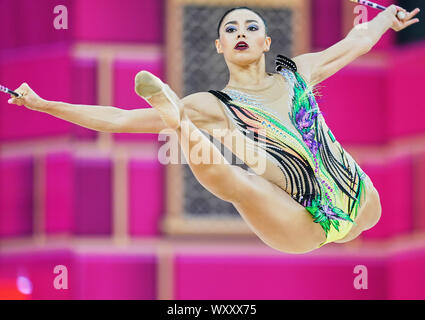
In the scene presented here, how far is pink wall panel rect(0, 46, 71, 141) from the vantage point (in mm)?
4980

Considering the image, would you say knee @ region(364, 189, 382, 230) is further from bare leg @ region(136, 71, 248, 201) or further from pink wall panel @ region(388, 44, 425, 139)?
pink wall panel @ region(388, 44, 425, 139)

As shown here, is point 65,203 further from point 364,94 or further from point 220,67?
point 364,94

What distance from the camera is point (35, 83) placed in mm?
5035

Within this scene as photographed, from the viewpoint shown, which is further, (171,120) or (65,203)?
(65,203)

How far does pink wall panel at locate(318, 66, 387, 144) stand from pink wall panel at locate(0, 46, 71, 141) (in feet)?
3.54

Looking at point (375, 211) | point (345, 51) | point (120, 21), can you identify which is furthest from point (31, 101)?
point (120, 21)

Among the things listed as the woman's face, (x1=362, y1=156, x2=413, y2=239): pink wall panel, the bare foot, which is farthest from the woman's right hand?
(x1=362, y1=156, x2=413, y2=239): pink wall panel

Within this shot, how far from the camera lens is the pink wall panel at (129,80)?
198 inches

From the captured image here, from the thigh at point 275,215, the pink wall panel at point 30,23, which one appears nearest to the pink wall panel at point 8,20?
the pink wall panel at point 30,23

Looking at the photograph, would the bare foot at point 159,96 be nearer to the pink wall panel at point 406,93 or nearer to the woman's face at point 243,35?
the woman's face at point 243,35

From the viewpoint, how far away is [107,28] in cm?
504

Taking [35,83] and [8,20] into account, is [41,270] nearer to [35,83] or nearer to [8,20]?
[35,83]
